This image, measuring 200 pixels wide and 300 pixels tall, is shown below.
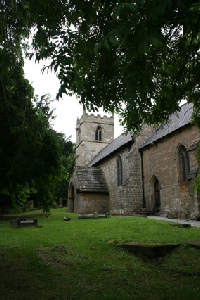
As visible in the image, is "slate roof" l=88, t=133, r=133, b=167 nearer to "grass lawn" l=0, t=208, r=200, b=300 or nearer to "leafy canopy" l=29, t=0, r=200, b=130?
"grass lawn" l=0, t=208, r=200, b=300

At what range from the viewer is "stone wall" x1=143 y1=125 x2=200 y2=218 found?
16.0 metres

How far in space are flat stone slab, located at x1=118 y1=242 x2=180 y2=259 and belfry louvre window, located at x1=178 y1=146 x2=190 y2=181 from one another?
10.8 meters

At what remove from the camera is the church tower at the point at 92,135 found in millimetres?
40000

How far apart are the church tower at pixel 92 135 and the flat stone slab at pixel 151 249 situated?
105 ft

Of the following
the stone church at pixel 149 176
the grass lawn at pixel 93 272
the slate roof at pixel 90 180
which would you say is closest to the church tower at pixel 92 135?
the stone church at pixel 149 176

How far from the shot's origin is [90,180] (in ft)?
88.3

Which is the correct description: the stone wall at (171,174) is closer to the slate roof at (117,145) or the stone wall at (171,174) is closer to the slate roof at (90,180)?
the slate roof at (117,145)

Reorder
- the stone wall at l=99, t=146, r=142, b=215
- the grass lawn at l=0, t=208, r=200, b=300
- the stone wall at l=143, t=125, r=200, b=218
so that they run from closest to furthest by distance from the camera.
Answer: the grass lawn at l=0, t=208, r=200, b=300, the stone wall at l=143, t=125, r=200, b=218, the stone wall at l=99, t=146, r=142, b=215

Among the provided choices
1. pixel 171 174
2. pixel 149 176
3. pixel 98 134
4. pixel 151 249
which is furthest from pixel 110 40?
pixel 98 134

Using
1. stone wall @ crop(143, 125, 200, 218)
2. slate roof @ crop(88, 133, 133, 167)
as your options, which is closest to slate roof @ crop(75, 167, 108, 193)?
slate roof @ crop(88, 133, 133, 167)

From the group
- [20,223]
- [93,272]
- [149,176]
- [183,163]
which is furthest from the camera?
[149,176]

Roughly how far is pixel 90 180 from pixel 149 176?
7.61 m

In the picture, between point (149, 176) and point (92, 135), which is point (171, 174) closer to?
point (149, 176)

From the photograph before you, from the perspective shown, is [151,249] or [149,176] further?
[149,176]
